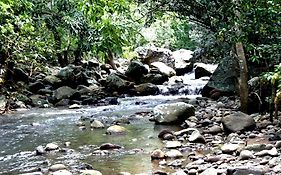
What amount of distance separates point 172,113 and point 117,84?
20.8ft

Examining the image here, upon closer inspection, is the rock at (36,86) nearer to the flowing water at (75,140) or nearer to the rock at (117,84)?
the rock at (117,84)

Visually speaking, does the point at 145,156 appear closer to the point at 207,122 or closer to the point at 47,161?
the point at 47,161

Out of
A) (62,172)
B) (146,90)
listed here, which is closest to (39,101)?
(146,90)

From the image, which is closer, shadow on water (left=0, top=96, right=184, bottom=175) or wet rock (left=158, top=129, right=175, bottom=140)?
shadow on water (left=0, top=96, right=184, bottom=175)

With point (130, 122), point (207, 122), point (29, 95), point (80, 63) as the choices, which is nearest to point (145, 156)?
point (207, 122)

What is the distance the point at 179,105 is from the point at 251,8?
2.75 meters

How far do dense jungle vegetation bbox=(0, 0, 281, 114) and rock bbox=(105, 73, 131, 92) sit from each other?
2.62 m

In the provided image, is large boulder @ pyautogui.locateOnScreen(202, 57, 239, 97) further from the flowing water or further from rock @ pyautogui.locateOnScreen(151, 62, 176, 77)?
rock @ pyautogui.locateOnScreen(151, 62, 176, 77)

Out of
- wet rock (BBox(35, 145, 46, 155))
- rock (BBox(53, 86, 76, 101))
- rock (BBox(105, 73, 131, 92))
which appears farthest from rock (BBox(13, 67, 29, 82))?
wet rock (BBox(35, 145, 46, 155))

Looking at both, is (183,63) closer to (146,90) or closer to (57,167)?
(146,90)

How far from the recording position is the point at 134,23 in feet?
33.6

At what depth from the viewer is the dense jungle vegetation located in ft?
14.8

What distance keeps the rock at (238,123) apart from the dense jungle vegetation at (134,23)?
2.61ft

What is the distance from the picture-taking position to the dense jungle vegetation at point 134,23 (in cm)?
452
